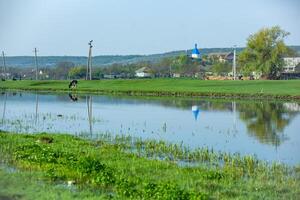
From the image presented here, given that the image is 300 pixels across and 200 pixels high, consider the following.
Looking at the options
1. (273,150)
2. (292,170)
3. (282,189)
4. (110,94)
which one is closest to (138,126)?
(273,150)

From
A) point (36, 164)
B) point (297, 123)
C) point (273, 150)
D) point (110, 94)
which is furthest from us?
point (110, 94)

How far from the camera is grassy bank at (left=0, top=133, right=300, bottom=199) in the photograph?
36.7ft

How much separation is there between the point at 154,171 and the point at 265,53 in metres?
83.6

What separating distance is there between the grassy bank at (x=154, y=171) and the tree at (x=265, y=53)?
76.8m

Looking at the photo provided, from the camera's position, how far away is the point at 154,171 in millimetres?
13680

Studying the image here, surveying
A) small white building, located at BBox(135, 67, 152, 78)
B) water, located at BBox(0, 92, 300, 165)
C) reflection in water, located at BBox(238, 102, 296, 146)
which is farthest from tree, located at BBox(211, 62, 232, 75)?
water, located at BBox(0, 92, 300, 165)

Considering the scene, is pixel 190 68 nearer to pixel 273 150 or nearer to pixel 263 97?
pixel 263 97

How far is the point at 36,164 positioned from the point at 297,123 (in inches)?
829

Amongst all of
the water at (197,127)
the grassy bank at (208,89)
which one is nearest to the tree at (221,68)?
the grassy bank at (208,89)

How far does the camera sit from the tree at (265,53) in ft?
304

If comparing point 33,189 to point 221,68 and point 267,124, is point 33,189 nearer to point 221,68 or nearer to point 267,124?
point 267,124

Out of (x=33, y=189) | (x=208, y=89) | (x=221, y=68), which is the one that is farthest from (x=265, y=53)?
(x=33, y=189)

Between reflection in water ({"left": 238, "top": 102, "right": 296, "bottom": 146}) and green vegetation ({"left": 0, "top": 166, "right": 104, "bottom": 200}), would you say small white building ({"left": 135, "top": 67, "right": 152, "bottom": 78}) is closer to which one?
reflection in water ({"left": 238, "top": 102, "right": 296, "bottom": 146})

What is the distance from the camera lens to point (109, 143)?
20.0m
